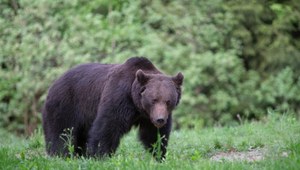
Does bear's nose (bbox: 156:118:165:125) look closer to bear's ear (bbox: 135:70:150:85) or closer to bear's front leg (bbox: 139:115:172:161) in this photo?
bear's front leg (bbox: 139:115:172:161)

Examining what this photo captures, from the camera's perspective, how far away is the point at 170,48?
59.8 feet

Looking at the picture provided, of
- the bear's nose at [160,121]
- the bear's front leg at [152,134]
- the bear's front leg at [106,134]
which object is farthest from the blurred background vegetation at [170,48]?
the bear's nose at [160,121]

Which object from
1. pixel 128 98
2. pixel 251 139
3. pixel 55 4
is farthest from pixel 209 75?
pixel 128 98

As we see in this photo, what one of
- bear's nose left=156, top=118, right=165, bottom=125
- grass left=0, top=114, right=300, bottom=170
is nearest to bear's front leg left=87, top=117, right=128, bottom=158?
grass left=0, top=114, right=300, bottom=170

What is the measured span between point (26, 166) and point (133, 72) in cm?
213

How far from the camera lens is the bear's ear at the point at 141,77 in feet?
23.9

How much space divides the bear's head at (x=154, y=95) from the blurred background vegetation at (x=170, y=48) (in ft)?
32.4

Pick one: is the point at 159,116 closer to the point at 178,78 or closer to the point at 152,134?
the point at 152,134

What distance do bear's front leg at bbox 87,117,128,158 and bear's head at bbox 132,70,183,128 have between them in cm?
37

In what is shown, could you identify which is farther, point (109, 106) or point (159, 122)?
point (109, 106)

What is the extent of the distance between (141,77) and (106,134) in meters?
0.82

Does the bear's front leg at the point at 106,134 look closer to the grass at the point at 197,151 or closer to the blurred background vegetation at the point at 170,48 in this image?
the grass at the point at 197,151

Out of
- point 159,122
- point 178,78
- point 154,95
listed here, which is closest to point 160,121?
point 159,122

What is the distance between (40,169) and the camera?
607cm
